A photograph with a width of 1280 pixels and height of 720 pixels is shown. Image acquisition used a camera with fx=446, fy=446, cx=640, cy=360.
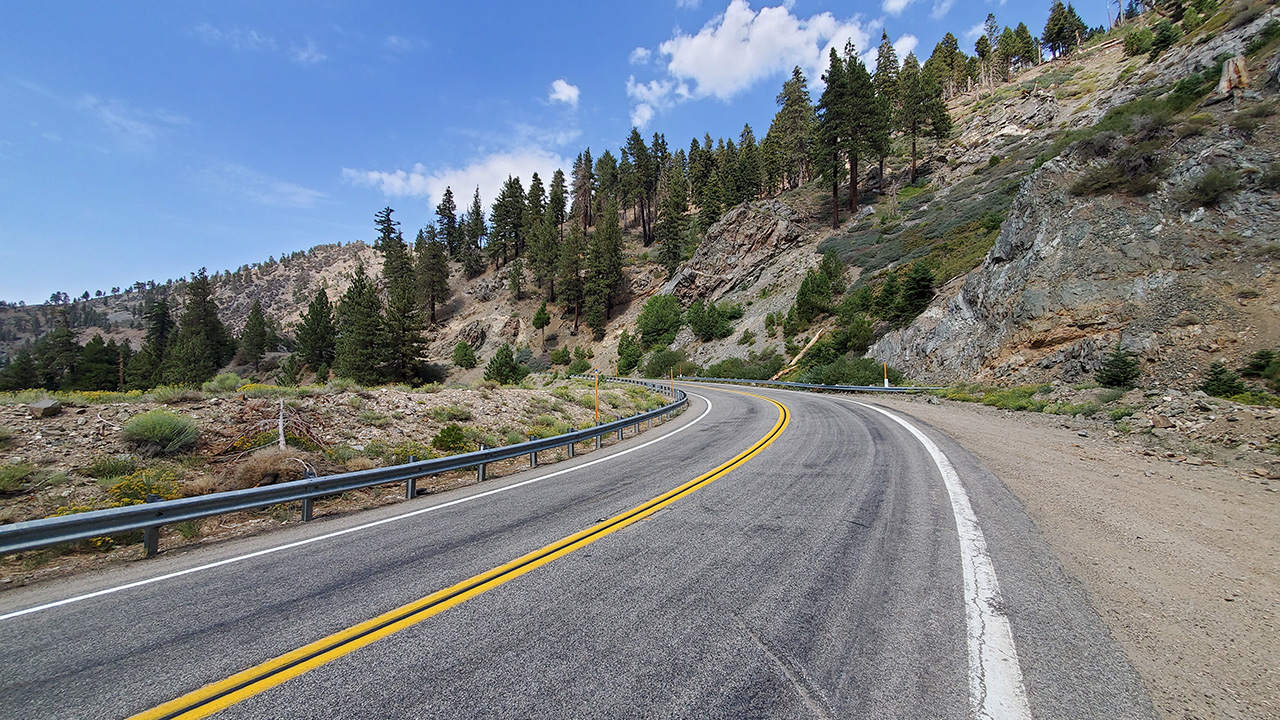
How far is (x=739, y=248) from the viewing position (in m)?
52.6

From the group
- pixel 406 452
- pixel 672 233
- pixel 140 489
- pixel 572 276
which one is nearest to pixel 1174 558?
pixel 406 452

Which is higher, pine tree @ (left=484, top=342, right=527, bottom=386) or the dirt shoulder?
pine tree @ (left=484, top=342, right=527, bottom=386)

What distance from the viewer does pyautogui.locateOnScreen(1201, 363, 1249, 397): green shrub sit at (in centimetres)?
1025

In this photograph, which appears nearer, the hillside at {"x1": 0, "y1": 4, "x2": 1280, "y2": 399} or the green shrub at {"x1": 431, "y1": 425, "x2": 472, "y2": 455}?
the green shrub at {"x1": 431, "y1": 425, "x2": 472, "y2": 455}

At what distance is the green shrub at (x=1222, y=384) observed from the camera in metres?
10.2

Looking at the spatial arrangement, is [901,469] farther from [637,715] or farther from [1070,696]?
[637,715]

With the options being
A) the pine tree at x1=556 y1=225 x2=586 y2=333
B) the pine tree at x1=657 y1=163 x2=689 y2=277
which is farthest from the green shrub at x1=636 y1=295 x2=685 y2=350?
the pine tree at x1=556 y1=225 x2=586 y2=333

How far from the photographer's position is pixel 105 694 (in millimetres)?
2588

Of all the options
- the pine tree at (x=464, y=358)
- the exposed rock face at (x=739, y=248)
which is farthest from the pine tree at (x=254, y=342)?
the exposed rock face at (x=739, y=248)

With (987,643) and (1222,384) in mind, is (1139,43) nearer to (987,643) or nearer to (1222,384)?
(1222,384)

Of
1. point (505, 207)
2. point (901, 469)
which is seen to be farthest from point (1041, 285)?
point (505, 207)

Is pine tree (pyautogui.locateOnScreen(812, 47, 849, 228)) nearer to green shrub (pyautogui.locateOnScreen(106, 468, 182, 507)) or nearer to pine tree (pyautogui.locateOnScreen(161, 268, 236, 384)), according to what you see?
green shrub (pyautogui.locateOnScreen(106, 468, 182, 507))

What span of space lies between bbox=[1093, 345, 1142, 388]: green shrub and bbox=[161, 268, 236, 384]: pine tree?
80.1 meters

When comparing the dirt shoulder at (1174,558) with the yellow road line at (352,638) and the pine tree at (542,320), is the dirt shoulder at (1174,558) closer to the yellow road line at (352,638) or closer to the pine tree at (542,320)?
the yellow road line at (352,638)
